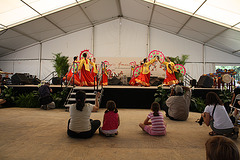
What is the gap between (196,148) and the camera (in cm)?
218

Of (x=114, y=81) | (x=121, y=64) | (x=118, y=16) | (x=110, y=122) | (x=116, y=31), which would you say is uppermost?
(x=118, y=16)

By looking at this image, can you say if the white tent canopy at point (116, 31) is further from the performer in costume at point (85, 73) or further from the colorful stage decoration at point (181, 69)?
the performer in costume at point (85, 73)

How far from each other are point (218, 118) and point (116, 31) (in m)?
12.2

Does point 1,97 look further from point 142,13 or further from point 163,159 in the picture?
point 142,13

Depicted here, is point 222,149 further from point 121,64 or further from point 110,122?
point 121,64

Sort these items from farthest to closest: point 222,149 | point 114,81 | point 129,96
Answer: point 114,81 < point 129,96 < point 222,149

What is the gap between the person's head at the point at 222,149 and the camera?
0.78 metres

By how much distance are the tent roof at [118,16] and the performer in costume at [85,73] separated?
4.88 meters

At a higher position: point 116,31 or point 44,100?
point 116,31

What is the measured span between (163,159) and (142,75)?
21.3ft

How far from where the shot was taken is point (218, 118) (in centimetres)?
242

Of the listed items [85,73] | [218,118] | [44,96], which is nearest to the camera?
[218,118]

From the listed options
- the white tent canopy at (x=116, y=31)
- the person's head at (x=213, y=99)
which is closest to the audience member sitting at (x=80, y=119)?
the person's head at (x=213, y=99)

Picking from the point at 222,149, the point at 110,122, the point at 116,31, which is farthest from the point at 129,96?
the point at 116,31
